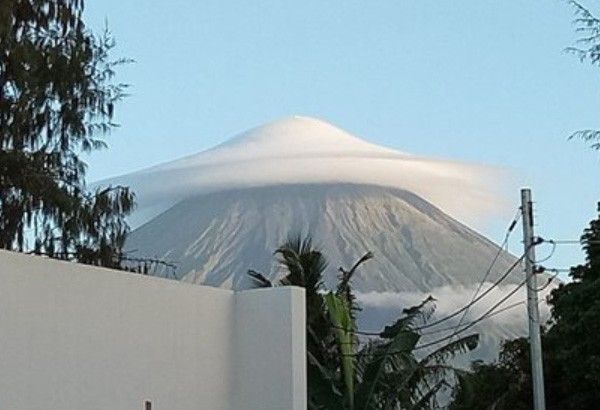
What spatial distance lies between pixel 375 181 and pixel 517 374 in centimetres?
2842

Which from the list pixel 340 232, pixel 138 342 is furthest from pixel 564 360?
pixel 340 232

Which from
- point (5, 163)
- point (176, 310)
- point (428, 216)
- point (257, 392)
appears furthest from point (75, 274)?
point (428, 216)

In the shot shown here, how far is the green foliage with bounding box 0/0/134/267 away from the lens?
2062 cm

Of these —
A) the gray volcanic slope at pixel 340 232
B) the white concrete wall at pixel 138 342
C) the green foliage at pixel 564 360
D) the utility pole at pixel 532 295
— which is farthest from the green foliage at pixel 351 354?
the gray volcanic slope at pixel 340 232

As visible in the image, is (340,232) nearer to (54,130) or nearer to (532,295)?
(54,130)

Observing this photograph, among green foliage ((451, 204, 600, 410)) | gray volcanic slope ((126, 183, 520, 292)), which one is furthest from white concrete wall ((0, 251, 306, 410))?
gray volcanic slope ((126, 183, 520, 292))

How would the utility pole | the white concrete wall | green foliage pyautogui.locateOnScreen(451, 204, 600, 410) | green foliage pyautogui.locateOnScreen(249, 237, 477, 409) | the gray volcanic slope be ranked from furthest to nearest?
the gray volcanic slope → green foliage pyautogui.locateOnScreen(451, 204, 600, 410) → green foliage pyautogui.locateOnScreen(249, 237, 477, 409) → the utility pole → the white concrete wall

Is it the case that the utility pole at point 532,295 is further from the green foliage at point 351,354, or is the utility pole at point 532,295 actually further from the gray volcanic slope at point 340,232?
the gray volcanic slope at point 340,232

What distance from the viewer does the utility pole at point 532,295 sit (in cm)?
1527

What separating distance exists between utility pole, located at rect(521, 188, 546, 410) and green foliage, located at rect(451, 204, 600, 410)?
14.1ft

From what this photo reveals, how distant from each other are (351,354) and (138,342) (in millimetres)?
6589

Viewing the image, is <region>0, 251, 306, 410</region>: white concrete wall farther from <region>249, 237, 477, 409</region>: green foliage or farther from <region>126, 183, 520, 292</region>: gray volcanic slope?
<region>126, 183, 520, 292</region>: gray volcanic slope

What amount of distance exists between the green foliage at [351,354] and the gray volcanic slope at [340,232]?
1714cm

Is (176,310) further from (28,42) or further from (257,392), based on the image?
(28,42)
